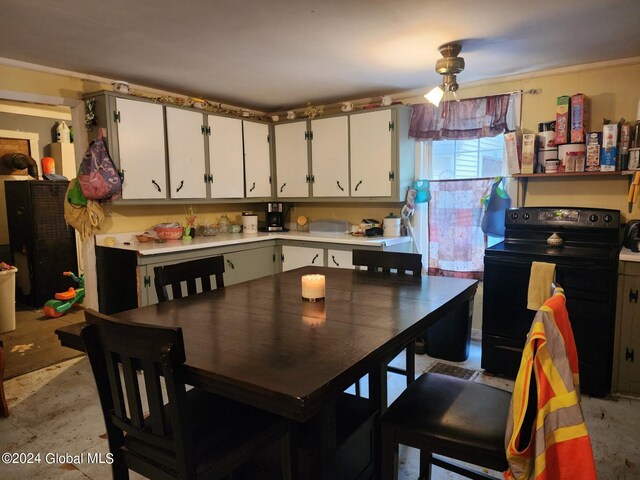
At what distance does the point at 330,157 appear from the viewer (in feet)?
13.6

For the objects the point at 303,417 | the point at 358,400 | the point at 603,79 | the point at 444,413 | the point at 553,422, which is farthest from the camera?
the point at 603,79

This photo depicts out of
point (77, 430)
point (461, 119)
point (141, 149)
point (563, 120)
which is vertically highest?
point (461, 119)

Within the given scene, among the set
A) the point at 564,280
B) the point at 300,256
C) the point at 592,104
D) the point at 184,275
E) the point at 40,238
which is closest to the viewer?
the point at 184,275

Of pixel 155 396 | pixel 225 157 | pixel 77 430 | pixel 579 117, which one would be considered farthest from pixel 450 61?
pixel 77 430

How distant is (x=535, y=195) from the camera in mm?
3371

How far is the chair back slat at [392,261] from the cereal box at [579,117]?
1.66 metres

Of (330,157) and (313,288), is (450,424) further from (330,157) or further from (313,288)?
(330,157)

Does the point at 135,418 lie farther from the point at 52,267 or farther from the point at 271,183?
the point at 52,267

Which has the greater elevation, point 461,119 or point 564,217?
point 461,119

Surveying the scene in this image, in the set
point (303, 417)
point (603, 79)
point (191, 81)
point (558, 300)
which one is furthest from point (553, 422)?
point (191, 81)

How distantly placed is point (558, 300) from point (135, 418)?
1283 millimetres

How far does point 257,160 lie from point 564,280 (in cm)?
303

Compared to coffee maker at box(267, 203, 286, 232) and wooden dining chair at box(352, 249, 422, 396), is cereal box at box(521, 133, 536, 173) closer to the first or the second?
wooden dining chair at box(352, 249, 422, 396)

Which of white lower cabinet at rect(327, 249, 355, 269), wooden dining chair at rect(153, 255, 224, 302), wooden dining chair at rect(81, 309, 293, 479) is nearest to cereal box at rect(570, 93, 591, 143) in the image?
white lower cabinet at rect(327, 249, 355, 269)
